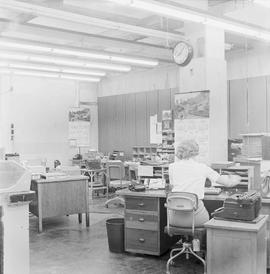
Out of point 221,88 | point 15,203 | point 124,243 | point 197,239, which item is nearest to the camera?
point 15,203

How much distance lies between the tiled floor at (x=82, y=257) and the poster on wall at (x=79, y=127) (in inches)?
255

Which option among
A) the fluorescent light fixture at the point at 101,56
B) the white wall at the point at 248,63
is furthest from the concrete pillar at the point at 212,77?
the white wall at the point at 248,63

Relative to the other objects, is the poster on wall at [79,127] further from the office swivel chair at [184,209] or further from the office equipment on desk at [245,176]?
the office swivel chair at [184,209]

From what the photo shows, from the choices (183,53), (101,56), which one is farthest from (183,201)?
(101,56)

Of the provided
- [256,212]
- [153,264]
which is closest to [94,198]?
[153,264]

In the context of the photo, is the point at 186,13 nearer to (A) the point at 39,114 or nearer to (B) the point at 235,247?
(B) the point at 235,247

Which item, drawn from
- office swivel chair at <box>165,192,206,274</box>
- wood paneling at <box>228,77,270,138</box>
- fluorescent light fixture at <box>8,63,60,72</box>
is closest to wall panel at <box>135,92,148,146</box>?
fluorescent light fixture at <box>8,63,60,72</box>

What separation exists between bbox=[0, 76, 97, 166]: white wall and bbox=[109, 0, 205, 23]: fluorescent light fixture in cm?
769

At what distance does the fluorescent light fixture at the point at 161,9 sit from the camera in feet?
14.3

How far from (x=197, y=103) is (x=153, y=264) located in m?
2.63

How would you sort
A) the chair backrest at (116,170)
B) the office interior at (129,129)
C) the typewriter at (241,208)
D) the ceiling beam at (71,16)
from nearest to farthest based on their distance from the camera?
1. the typewriter at (241,208)
2. the office interior at (129,129)
3. the ceiling beam at (71,16)
4. the chair backrest at (116,170)

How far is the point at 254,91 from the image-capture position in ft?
30.3

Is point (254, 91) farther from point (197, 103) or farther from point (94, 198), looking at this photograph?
point (94, 198)

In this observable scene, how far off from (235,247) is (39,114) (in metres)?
9.91
